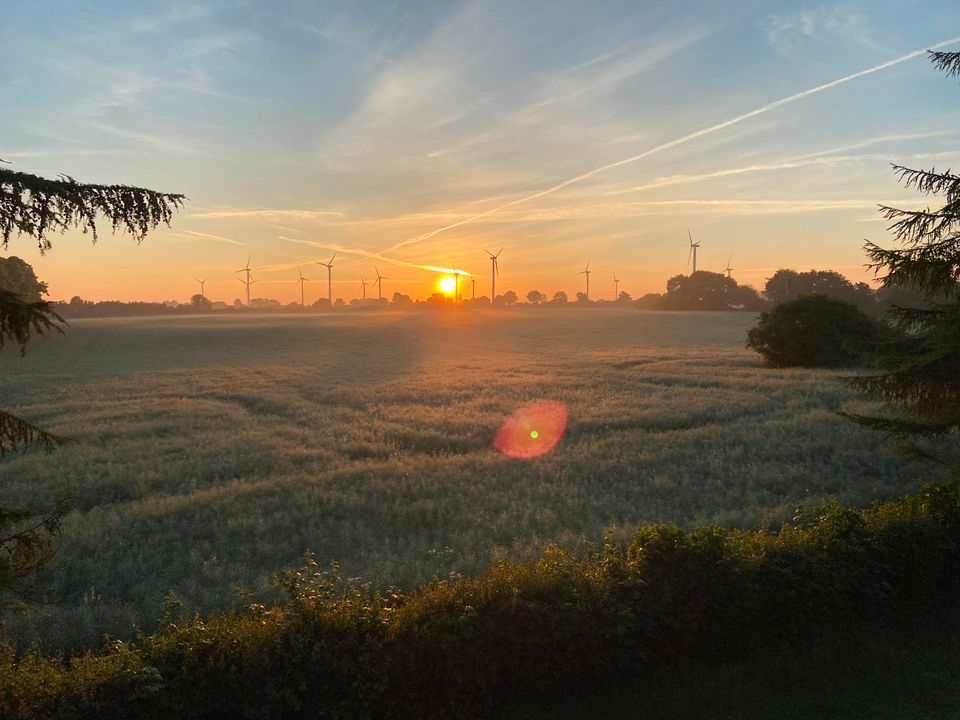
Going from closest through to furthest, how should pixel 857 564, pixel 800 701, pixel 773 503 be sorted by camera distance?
pixel 800 701 → pixel 857 564 → pixel 773 503

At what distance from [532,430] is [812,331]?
30854 mm

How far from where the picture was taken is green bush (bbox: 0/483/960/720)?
24.1 feet

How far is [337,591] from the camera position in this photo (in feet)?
42.9

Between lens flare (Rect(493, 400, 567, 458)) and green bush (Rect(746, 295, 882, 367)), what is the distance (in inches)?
972

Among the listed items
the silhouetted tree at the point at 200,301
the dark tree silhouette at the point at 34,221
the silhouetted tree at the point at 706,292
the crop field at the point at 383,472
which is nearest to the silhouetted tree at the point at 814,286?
the silhouetted tree at the point at 706,292

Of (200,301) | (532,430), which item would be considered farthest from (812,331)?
(200,301)

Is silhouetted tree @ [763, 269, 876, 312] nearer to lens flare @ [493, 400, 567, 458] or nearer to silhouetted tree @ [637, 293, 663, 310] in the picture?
silhouetted tree @ [637, 293, 663, 310]

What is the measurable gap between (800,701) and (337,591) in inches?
341

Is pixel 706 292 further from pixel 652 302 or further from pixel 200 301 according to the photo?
pixel 200 301

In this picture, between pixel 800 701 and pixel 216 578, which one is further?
pixel 216 578

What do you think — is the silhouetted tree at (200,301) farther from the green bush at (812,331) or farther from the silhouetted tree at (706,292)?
the green bush at (812,331)

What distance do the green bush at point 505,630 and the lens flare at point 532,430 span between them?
13595 millimetres

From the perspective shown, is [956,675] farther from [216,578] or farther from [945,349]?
[216,578]

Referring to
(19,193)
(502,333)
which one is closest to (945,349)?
(19,193)
